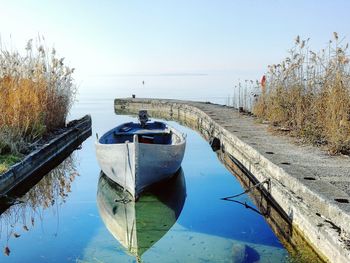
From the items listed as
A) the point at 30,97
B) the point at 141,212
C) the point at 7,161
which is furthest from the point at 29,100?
the point at 141,212

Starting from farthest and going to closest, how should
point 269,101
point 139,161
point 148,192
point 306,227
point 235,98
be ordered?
point 235,98, point 269,101, point 148,192, point 139,161, point 306,227

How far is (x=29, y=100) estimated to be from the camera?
9531 millimetres

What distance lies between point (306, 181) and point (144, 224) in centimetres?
224

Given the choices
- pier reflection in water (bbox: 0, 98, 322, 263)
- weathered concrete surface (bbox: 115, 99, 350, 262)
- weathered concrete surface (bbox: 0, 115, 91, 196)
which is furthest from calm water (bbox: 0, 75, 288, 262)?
weathered concrete surface (bbox: 115, 99, 350, 262)

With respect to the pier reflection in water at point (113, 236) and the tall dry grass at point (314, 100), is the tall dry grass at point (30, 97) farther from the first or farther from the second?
the tall dry grass at point (314, 100)

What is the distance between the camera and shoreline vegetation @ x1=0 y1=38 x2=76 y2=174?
8203 millimetres

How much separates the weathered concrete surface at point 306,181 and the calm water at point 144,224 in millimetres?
509

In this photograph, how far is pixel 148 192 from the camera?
276 inches

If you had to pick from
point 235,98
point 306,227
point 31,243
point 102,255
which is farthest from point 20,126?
point 235,98

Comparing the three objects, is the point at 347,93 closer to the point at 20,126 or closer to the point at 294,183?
the point at 294,183

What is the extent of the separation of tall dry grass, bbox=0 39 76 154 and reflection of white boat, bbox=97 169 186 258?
2.10 m

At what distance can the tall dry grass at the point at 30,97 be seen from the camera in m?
8.40

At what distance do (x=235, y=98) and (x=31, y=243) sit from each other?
661 inches

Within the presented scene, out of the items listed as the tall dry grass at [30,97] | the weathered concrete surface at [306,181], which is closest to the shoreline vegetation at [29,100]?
the tall dry grass at [30,97]
